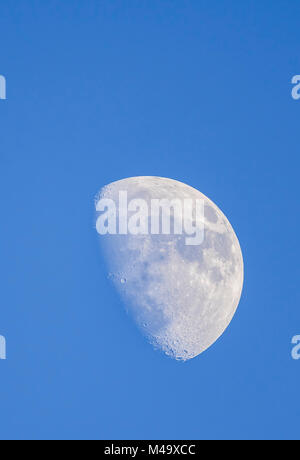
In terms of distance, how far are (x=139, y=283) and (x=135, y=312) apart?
34.0 inches

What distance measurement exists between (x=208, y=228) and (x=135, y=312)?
338cm

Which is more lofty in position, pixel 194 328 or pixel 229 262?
pixel 229 262

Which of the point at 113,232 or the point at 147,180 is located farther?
the point at 147,180

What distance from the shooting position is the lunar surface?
15.1 metres

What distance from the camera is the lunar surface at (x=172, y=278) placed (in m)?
15.1

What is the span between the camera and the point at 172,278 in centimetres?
1523

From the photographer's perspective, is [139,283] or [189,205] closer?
[139,283]

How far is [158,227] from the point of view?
609 inches

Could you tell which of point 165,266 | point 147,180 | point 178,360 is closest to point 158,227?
point 165,266

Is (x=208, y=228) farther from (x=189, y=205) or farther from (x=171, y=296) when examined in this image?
(x=171, y=296)

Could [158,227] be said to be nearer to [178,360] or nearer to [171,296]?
[171,296]

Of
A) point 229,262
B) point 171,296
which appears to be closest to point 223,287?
point 229,262

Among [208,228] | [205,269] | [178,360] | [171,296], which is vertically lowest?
[178,360]

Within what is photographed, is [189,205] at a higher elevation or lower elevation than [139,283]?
higher
